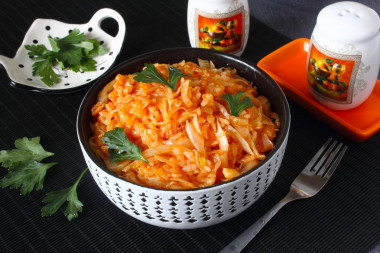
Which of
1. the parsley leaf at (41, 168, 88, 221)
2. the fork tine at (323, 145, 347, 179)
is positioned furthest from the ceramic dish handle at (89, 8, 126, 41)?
the fork tine at (323, 145, 347, 179)

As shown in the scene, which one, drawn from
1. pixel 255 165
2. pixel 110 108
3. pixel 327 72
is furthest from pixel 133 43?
pixel 255 165

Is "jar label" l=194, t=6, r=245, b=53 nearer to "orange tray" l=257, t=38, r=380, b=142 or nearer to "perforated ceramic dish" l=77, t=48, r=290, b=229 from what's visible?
"orange tray" l=257, t=38, r=380, b=142

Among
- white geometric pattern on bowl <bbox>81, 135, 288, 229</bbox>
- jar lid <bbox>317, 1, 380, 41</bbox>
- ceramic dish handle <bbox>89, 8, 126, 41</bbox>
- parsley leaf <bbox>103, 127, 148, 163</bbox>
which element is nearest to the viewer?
white geometric pattern on bowl <bbox>81, 135, 288, 229</bbox>

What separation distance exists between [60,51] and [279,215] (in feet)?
3.95

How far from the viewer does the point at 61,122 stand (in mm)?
1673

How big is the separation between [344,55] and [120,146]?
85 cm

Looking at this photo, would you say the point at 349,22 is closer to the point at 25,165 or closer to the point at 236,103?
the point at 236,103

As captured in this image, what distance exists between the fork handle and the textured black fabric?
4 centimetres

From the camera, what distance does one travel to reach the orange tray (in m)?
1.52

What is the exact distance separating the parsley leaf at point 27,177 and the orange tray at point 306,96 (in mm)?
982

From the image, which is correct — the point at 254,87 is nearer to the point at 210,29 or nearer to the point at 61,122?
the point at 210,29

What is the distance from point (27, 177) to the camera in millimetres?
1414

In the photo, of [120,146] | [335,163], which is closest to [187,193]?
[120,146]

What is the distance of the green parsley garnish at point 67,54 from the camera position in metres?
1.81
